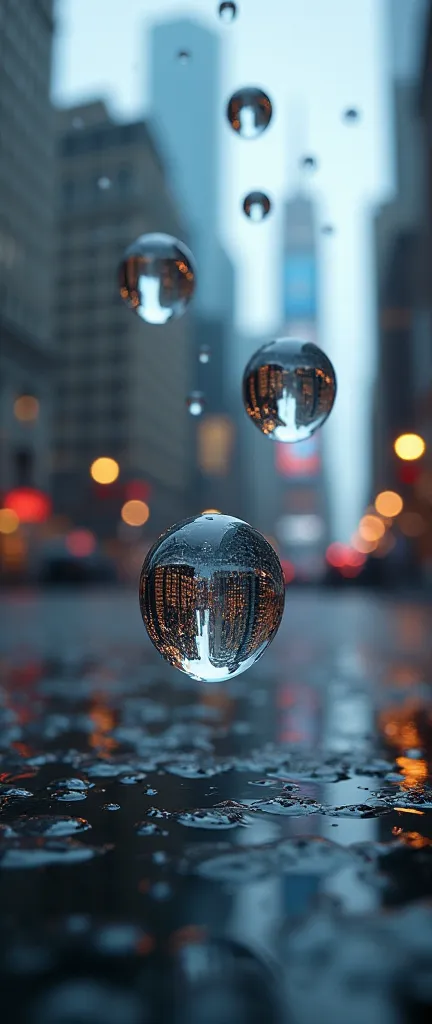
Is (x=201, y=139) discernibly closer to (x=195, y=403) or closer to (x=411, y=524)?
(x=411, y=524)

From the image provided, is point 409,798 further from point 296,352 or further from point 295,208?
point 295,208

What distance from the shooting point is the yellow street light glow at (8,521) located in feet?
121

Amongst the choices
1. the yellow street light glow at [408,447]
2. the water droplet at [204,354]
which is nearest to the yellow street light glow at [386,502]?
the yellow street light glow at [408,447]

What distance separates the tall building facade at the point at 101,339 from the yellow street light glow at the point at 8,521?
22.4 metres

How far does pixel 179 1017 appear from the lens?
2.33ft

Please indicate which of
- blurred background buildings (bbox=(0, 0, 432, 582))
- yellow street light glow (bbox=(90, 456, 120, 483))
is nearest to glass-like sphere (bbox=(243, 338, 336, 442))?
blurred background buildings (bbox=(0, 0, 432, 582))

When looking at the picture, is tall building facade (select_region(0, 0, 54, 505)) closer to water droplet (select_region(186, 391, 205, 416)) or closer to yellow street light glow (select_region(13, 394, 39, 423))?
yellow street light glow (select_region(13, 394, 39, 423))

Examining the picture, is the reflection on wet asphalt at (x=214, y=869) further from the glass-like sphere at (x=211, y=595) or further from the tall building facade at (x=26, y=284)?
the tall building facade at (x=26, y=284)

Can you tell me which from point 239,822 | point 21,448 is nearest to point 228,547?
point 239,822

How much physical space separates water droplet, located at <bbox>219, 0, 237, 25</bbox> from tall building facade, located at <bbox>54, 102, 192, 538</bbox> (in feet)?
189

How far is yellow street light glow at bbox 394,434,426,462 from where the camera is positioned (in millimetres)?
12828

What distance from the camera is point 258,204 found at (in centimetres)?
307

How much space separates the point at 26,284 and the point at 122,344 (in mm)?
25828

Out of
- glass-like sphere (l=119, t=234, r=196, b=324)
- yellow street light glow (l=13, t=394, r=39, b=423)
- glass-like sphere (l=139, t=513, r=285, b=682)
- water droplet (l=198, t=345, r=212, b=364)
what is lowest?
glass-like sphere (l=139, t=513, r=285, b=682)
